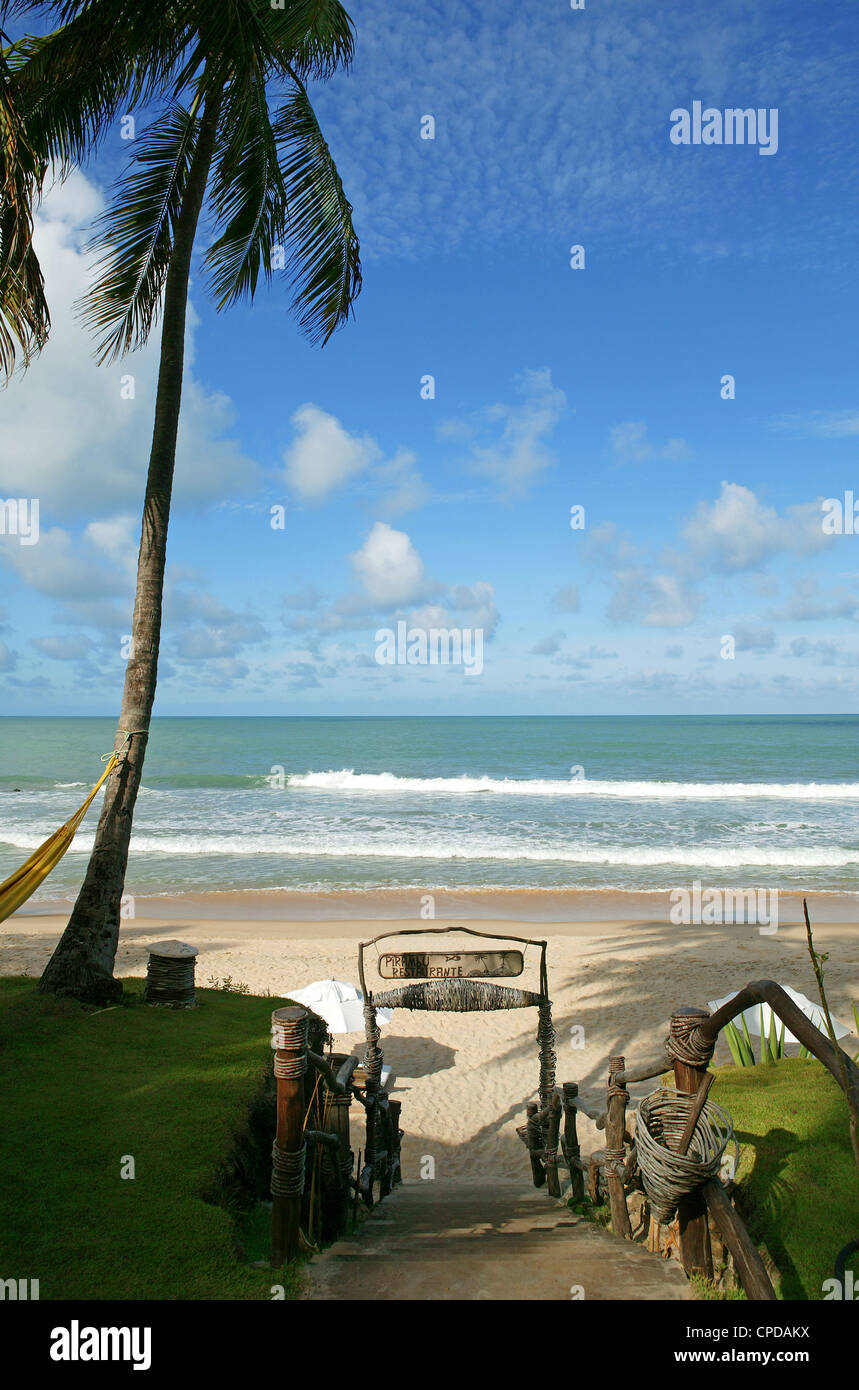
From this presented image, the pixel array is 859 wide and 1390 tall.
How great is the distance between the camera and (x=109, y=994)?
5.82m

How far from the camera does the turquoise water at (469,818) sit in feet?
59.3

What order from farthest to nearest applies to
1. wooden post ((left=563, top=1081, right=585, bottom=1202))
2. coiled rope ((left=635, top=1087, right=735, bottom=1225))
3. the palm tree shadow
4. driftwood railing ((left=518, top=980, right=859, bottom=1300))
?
wooden post ((left=563, top=1081, right=585, bottom=1202)) → the palm tree shadow → coiled rope ((left=635, top=1087, right=735, bottom=1225)) → driftwood railing ((left=518, top=980, right=859, bottom=1300))

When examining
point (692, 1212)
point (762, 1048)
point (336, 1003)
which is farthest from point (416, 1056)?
point (692, 1212)

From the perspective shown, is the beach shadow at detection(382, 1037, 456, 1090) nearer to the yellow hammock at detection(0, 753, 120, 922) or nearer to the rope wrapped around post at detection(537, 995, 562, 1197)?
the rope wrapped around post at detection(537, 995, 562, 1197)

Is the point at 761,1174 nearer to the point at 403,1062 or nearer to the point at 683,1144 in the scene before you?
the point at 683,1144

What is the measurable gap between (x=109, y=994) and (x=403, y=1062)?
375 centimetres

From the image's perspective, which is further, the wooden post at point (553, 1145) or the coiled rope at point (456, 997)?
the wooden post at point (553, 1145)

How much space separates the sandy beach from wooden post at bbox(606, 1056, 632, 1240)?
275cm

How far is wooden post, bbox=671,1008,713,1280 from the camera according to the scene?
9.43ft

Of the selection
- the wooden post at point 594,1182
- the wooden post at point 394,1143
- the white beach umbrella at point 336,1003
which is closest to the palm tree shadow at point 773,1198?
the wooden post at point 594,1182

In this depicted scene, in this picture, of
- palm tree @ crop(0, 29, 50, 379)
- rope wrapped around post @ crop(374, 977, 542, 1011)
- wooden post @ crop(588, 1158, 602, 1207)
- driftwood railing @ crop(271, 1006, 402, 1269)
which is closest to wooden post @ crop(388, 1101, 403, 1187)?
driftwood railing @ crop(271, 1006, 402, 1269)

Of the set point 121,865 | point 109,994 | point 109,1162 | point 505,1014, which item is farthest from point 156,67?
point 505,1014

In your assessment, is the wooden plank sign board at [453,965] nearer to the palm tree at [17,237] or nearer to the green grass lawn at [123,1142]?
the green grass lawn at [123,1142]

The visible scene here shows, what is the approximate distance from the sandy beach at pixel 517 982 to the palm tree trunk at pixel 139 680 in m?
3.10
